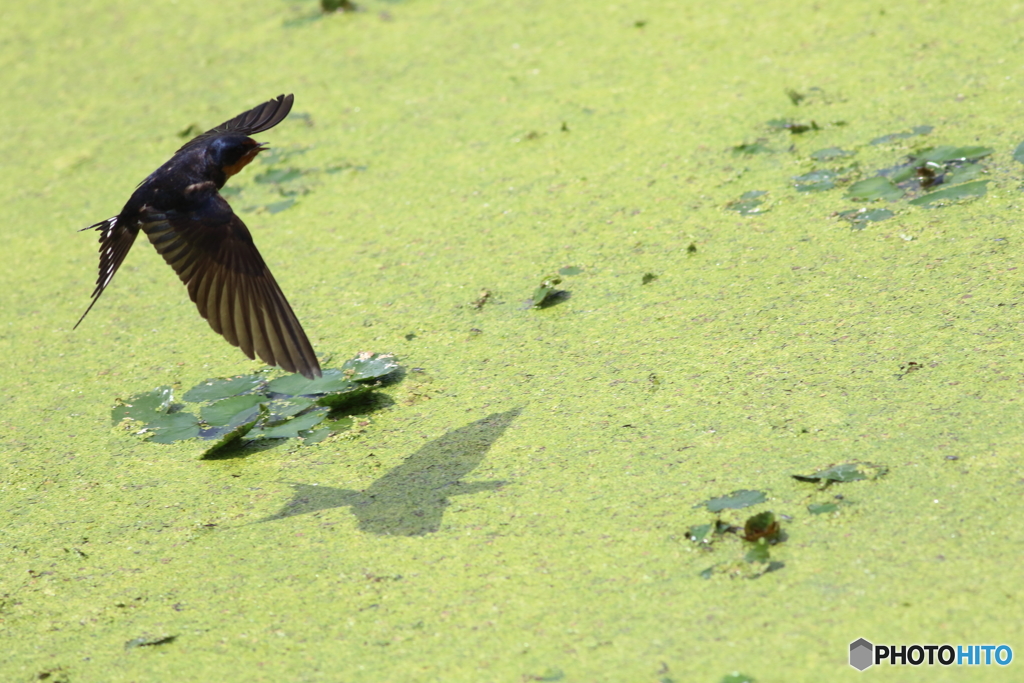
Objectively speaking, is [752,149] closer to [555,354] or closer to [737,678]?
[555,354]

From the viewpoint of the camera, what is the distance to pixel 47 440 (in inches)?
70.3

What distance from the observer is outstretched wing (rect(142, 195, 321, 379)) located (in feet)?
4.94

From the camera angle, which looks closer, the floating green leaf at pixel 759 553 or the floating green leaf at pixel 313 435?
the floating green leaf at pixel 759 553

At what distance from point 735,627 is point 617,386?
0.57 meters

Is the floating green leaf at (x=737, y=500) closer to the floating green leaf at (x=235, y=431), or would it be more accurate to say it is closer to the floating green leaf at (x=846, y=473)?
the floating green leaf at (x=846, y=473)

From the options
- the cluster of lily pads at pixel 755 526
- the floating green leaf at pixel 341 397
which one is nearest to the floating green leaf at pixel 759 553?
the cluster of lily pads at pixel 755 526

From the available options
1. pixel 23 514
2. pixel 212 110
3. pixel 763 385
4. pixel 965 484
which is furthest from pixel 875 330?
pixel 212 110

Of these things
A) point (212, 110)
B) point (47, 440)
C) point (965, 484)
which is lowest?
point (965, 484)

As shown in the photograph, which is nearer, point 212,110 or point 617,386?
point 617,386

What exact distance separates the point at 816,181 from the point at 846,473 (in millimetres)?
851

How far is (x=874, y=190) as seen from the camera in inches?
77.8

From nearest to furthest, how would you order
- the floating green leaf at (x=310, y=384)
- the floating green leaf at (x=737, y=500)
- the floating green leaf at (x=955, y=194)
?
the floating green leaf at (x=737, y=500) < the floating green leaf at (x=310, y=384) < the floating green leaf at (x=955, y=194)

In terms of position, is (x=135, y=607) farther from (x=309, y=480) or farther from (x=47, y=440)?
(x=47, y=440)

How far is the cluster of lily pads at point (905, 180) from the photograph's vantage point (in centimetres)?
191
